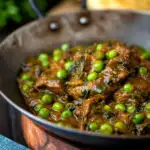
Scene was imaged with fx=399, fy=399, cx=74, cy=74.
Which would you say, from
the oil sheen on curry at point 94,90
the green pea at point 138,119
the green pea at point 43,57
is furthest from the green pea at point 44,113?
the green pea at point 43,57

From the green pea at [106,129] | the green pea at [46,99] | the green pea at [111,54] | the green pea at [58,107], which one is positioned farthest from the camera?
the green pea at [111,54]

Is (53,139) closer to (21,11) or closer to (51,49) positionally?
(51,49)

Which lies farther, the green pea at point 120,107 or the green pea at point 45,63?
the green pea at point 45,63

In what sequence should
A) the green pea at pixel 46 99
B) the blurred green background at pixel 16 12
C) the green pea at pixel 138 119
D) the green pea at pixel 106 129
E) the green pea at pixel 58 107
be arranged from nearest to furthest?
the green pea at pixel 106 129, the green pea at pixel 138 119, the green pea at pixel 58 107, the green pea at pixel 46 99, the blurred green background at pixel 16 12

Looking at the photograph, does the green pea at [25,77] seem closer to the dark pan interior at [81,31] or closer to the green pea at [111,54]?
the dark pan interior at [81,31]

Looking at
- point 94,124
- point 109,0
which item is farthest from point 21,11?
point 94,124

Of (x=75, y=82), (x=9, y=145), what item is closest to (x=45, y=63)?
(x=75, y=82)

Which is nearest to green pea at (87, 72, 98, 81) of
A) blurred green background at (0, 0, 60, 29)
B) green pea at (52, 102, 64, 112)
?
green pea at (52, 102, 64, 112)

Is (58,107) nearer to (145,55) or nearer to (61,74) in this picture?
(61,74)
